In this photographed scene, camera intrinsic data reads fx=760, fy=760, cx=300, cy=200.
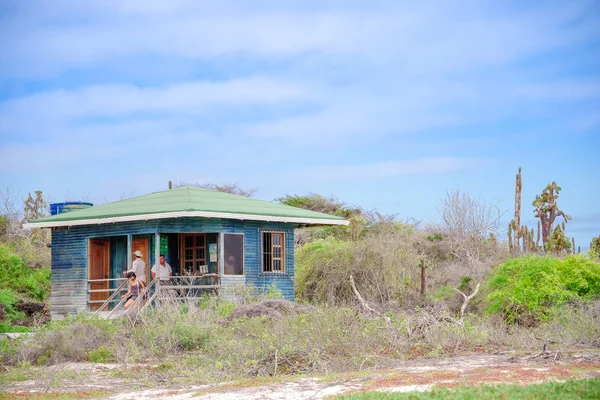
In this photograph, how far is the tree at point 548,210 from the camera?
32.2 meters

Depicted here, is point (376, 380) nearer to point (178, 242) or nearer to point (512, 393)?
point (512, 393)

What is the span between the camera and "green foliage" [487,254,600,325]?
20938 mm

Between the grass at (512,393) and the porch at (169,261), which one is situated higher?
the porch at (169,261)

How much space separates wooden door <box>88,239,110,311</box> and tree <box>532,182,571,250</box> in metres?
18.0

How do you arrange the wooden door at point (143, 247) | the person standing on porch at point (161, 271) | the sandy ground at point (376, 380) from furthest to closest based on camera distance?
the wooden door at point (143, 247) < the person standing on porch at point (161, 271) < the sandy ground at point (376, 380)

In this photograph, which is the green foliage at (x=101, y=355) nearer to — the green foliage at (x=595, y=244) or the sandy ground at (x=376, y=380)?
the sandy ground at (x=376, y=380)

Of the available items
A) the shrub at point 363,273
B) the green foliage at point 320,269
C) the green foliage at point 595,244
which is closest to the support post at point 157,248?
the green foliage at point 320,269

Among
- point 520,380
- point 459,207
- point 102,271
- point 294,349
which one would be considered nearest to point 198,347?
point 294,349

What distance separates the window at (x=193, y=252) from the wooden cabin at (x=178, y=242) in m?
0.03

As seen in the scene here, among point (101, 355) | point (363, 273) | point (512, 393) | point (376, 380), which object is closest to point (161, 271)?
point (101, 355)

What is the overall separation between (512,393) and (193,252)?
1699 centimetres

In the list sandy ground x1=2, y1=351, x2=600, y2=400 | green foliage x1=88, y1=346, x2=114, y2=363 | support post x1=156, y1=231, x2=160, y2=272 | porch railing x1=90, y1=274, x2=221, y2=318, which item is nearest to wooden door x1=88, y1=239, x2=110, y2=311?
porch railing x1=90, y1=274, x2=221, y2=318

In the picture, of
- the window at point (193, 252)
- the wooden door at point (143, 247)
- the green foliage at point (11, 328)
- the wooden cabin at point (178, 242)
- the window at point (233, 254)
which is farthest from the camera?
the window at point (193, 252)

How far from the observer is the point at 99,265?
26156mm
